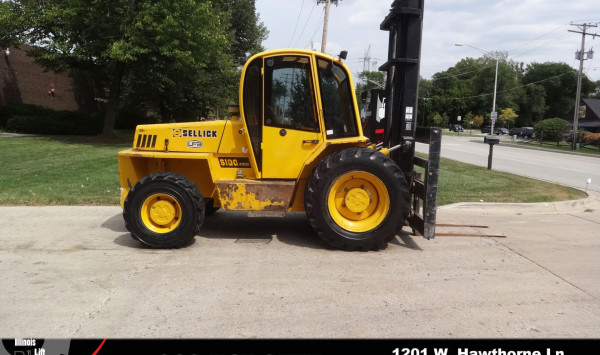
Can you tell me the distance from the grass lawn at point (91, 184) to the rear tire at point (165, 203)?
3.08 meters

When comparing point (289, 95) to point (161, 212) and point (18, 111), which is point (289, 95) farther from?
point (18, 111)

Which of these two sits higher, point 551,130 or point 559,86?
point 559,86

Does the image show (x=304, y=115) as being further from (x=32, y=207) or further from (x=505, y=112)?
(x=505, y=112)

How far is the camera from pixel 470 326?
356 cm

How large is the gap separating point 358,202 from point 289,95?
1641 mm

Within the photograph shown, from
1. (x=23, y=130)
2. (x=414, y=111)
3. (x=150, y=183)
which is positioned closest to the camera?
(x=150, y=183)

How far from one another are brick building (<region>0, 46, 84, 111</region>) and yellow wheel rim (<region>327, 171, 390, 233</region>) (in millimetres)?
28109

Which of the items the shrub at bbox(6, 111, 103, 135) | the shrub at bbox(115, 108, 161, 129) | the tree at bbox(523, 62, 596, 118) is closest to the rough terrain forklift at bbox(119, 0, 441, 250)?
the shrub at bbox(6, 111, 103, 135)

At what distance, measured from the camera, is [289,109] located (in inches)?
223

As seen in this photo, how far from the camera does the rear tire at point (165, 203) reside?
5.52 meters

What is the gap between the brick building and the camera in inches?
1125

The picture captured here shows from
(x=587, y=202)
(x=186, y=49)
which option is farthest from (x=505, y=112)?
(x=587, y=202)

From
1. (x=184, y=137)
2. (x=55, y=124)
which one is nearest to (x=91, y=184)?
→ (x=184, y=137)

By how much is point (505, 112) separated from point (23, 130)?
72.5 meters
